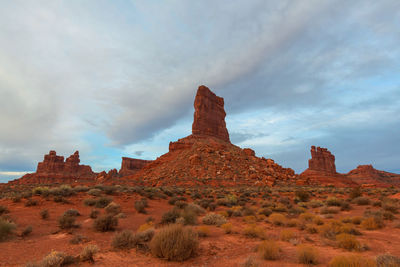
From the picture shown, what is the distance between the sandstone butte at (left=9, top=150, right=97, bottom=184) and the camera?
271 feet

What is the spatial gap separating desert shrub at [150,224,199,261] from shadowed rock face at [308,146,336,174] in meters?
90.6

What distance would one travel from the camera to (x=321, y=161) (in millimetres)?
83938

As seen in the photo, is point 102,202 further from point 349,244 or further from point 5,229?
point 349,244

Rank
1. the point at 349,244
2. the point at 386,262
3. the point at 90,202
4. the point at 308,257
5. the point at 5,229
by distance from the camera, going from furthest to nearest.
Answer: the point at 90,202
the point at 5,229
the point at 349,244
the point at 308,257
the point at 386,262

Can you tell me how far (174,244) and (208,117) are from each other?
2356 inches

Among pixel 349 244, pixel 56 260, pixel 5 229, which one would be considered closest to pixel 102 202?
pixel 5 229

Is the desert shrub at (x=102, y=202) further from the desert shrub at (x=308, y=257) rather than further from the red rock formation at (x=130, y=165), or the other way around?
the red rock formation at (x=130, y=165)

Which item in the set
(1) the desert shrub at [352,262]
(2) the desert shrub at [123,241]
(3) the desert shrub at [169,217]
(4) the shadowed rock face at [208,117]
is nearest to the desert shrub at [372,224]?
(1) the desert shrub at [352,262]

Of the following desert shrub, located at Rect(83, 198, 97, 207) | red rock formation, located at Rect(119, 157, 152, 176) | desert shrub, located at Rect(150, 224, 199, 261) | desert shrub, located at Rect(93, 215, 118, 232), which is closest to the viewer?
desert shrub, located at Rect(150, 224, 199, 261)

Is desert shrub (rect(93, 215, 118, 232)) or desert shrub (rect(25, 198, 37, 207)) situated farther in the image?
desert shrub (rect(25, 198, 37, 207))

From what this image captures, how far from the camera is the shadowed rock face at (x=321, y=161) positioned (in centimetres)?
8281

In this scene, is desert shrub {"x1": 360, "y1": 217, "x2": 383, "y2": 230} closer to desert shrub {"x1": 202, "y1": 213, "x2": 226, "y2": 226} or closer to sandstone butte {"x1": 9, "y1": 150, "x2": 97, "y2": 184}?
desert shrub {"x1": 202, "y1": 213, "x2": 226, "y2": 226}

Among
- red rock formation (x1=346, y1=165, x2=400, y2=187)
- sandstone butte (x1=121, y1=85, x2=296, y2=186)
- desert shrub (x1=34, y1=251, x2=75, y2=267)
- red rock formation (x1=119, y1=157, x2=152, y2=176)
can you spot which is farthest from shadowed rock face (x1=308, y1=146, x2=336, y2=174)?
desert shrub (x1=34, y1=251, x2=75, y2=267)

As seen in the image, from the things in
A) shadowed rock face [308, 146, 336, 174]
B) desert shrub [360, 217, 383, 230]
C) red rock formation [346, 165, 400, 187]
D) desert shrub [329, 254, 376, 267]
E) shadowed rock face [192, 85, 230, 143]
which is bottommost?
desert shrub [360, 217, 383, 230]
